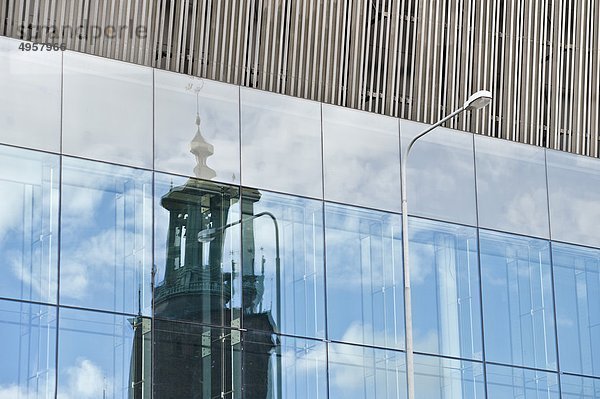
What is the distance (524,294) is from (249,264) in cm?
649

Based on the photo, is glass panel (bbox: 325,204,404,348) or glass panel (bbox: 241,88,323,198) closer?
glass panel (bbox: 241,88,323,198)

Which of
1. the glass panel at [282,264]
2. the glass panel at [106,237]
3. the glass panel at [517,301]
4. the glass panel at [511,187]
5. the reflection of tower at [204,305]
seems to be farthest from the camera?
the glass panel at [511,187]

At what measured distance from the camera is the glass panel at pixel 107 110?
23594 millimetres

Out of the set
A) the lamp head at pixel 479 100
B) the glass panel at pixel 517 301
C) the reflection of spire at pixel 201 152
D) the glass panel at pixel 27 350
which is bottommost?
the glass panel at pixel 27 350

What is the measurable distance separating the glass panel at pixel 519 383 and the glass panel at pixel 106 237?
7639 millimetres

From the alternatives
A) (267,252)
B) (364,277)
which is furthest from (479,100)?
(364,277)

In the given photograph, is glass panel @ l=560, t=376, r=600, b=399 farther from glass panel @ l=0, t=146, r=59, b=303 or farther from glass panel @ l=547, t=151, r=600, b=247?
glass panel @ l=0, t=146, r=59, b=303

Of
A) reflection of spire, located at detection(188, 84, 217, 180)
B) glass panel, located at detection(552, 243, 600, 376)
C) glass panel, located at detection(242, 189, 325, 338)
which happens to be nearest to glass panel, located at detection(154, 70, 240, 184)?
reflection of spire, located at detection(188, 84, 217, 180)

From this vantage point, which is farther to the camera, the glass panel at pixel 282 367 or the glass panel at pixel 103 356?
the glass panel at pixel 282 367

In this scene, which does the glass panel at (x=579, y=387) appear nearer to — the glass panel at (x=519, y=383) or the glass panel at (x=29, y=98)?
the glass panel at (x=519, y=383)

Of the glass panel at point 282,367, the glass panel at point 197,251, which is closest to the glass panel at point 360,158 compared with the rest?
the glass panel at point 197,251

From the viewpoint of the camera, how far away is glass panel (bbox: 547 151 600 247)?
2883 cm

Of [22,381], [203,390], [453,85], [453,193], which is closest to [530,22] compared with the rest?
[453,85]

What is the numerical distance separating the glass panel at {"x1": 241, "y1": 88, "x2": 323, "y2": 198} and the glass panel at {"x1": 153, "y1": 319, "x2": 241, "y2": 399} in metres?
3.07
